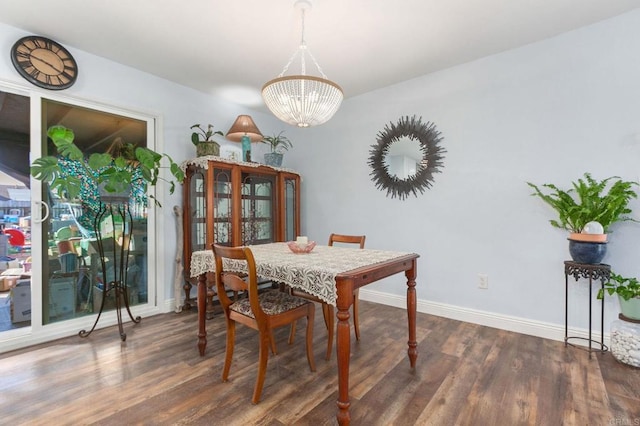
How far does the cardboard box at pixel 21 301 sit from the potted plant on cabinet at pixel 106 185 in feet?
1.42

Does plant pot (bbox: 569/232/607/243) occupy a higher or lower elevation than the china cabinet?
lower

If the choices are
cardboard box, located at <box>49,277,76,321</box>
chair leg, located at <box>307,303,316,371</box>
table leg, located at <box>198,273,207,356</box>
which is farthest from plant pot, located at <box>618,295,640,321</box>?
cardboard box, located at <box>49,277,76,321</box>

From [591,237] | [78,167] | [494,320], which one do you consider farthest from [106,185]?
[591,237]

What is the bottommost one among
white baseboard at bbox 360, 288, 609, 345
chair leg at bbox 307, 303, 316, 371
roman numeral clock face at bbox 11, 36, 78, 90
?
white baseboard at bbox 360, 288, 609, 345

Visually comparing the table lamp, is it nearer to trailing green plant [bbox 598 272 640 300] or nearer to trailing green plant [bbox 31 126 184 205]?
trailing green plant [bbox 31 126 184 205]

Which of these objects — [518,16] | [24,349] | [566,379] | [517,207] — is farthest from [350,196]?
[24,349]

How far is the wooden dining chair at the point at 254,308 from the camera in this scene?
5.12 feet

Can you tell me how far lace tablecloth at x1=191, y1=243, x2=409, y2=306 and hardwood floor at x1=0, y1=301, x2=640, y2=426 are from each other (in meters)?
0.61

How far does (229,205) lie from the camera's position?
320 centimetres

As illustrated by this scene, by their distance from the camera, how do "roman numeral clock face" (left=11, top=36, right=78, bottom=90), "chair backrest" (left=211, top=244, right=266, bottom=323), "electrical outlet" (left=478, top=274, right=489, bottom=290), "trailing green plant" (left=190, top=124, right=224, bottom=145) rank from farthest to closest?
"trailing green plant" (left=190, top=124, right=224, bottom=145) < "electrical outlet" (left=478, top=274, right=489, bottom=290) < "roman numeral clock face" (left=11, top=36, right=78, bottom=90) < "chair backrest" (left=211, top=244, right=266, bottom=323)

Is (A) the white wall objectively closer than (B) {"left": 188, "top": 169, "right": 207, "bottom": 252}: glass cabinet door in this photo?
Yes

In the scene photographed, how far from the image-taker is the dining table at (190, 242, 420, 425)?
4.71 feet

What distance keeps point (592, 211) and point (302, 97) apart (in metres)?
2.08

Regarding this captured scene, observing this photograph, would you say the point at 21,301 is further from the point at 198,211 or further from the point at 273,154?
the point at 273,154
